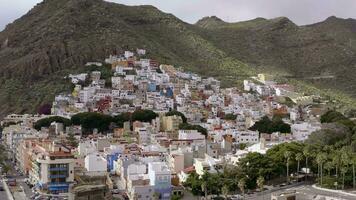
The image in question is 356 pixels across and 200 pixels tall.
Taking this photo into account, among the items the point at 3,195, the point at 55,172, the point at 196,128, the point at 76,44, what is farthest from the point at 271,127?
the point at 76,44

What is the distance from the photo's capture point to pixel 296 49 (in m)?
115

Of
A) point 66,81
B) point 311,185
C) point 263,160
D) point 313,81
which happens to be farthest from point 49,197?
point 313,81

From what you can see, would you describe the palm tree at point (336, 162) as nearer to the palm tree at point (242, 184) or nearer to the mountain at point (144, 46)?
the palm tree at point (242, 184)

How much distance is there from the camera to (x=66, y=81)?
245ft

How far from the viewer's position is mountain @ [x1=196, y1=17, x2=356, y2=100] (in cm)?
10319

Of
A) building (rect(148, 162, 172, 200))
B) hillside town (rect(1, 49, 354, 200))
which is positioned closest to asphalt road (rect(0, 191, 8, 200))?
hillside town (rect(1, 49, 354, 200))

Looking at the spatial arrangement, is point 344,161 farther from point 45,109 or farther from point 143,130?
point 45,109

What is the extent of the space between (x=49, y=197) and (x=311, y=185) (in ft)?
52.2

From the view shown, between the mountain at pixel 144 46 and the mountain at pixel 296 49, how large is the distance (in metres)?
0.17

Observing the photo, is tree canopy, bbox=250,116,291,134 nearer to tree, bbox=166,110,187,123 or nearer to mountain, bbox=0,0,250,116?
tree, bbox=166,110,187,123

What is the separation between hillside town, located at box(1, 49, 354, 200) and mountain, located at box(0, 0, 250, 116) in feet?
11.4

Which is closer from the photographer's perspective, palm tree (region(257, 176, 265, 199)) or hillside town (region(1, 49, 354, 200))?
palm tree (region(257, 176, 265, 199))

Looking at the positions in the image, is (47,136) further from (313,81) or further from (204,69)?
(313,81)

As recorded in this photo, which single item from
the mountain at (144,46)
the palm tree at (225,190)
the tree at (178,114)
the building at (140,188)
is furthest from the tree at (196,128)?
the mountain at (144,46)
